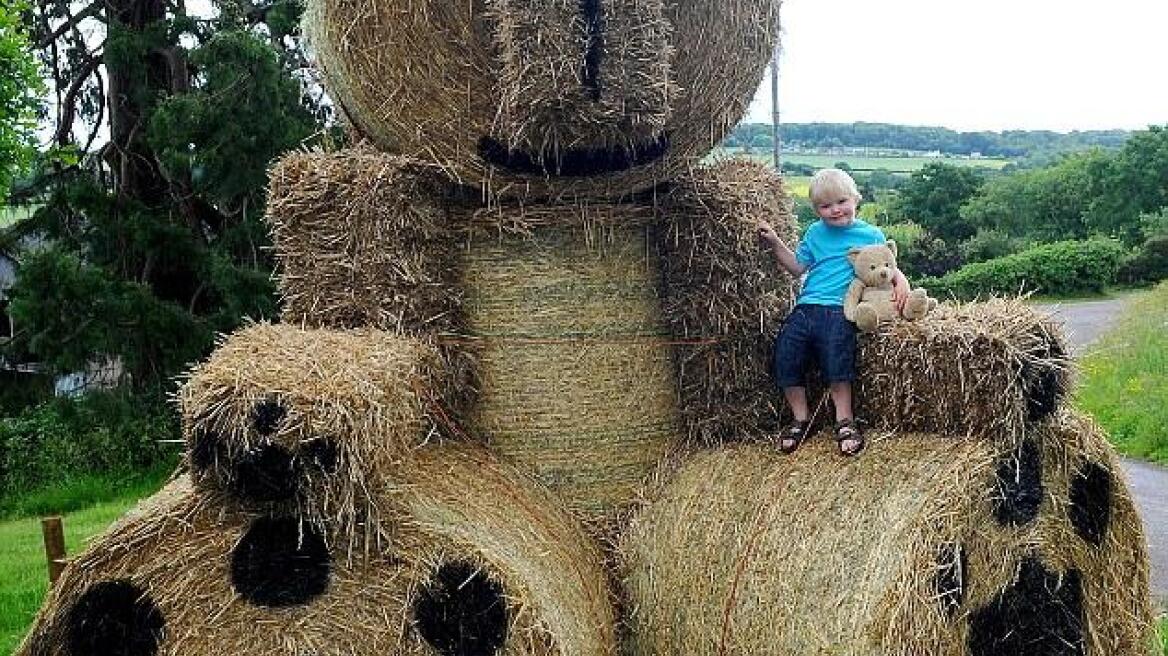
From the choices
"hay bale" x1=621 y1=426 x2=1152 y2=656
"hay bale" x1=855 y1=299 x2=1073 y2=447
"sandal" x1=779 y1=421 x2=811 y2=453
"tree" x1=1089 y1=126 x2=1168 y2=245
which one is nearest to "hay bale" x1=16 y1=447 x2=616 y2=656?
"hay bale" x1=621 y1=426 x2=1152 y2=656

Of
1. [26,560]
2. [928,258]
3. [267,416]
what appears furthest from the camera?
[928,258]

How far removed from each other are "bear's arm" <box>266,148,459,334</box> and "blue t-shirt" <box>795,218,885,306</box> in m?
1.12

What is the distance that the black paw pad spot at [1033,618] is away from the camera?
3.60 m

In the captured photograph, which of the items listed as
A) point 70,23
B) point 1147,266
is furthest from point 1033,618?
point 1147,266

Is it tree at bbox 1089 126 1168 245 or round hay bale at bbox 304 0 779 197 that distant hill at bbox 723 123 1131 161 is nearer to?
round hay bale at bbox 304 0 779 197

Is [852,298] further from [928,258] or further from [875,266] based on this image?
[928,258]

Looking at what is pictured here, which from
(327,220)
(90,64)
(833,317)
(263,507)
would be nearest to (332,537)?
(263,507)

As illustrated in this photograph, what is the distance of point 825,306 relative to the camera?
4027 millimetres

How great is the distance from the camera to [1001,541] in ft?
11.8

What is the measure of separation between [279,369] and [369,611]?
68cm

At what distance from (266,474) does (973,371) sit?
1919mm

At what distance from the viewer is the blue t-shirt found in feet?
13.3

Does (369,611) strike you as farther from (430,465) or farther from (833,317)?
(833,317)

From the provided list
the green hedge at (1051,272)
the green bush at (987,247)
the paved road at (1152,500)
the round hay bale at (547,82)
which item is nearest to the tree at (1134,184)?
the green bush at (987,247)
